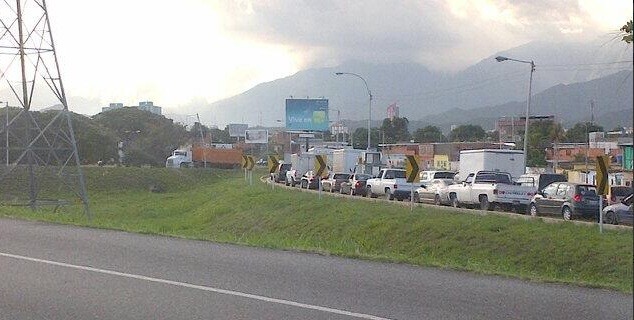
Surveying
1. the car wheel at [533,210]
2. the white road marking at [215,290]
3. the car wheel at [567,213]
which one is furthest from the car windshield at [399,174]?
the white road marking at [215,290]

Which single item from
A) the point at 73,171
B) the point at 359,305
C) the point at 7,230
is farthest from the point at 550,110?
the point at 359,305

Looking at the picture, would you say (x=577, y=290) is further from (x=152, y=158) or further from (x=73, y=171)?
(x=152, y=158)

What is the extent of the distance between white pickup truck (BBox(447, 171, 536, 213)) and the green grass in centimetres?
282

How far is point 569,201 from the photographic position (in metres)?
30.4

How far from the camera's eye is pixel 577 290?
11.4 meters

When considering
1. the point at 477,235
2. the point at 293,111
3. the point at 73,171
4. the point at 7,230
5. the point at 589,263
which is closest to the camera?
the point at 7,230

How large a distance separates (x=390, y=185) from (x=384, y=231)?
41.1 feet

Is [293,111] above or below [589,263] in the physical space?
above

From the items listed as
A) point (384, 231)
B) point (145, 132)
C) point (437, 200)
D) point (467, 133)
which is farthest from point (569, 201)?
point (467, 133)

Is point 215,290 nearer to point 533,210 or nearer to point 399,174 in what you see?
point 533,210

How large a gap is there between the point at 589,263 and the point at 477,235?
18.3 feet

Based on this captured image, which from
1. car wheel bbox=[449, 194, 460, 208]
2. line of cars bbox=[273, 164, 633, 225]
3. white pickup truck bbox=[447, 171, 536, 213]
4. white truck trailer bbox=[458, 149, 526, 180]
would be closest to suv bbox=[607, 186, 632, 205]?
line of cars bbox=[273, 164, 633, 225]

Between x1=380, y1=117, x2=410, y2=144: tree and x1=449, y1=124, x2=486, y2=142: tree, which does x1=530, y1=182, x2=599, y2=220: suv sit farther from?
x1=449, y1=124, x2=486, y2=142: tree

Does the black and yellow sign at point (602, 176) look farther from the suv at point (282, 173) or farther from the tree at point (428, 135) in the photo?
the tree at point (428, 135)
